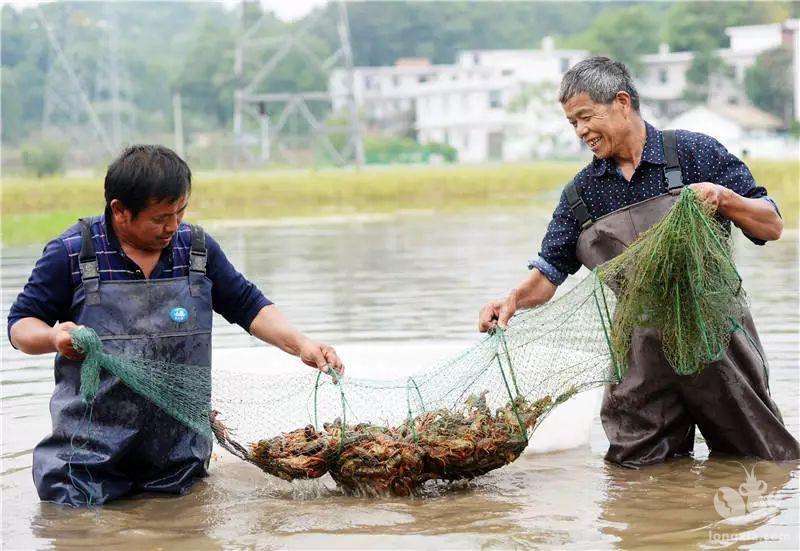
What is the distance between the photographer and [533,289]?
551 centimetres

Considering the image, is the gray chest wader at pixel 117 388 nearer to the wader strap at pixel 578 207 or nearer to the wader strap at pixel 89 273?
the wader strap at pixel 89 273

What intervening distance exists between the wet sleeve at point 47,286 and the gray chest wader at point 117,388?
7cm

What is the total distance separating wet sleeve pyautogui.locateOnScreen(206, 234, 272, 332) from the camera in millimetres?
5027

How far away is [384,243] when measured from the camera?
781 inches

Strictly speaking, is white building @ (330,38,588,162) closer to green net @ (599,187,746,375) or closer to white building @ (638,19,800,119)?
white building @ (638,19,800,119)

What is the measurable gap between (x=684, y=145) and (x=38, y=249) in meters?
15.3

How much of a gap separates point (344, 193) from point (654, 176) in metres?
30.1

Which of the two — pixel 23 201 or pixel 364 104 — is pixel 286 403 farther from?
pixel 364 104

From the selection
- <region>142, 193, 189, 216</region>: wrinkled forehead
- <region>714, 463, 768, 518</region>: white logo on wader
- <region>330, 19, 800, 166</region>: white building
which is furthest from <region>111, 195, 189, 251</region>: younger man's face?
<region>330, 19, 800, 166</region>: white building

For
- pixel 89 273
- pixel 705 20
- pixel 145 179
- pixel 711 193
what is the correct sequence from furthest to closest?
1. pixel 705 20
2. pixel 711 193
3. pixel 89 273
4. pixel 145 179

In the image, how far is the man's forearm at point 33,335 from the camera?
4.63m

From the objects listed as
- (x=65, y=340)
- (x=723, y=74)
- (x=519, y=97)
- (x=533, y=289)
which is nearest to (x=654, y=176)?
(x=533, y=289)

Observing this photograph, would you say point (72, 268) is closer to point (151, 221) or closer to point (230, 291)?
point (151, 221)

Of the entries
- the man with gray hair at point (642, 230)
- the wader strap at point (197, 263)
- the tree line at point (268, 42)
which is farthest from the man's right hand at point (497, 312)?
the tree line at point (268, 42)
